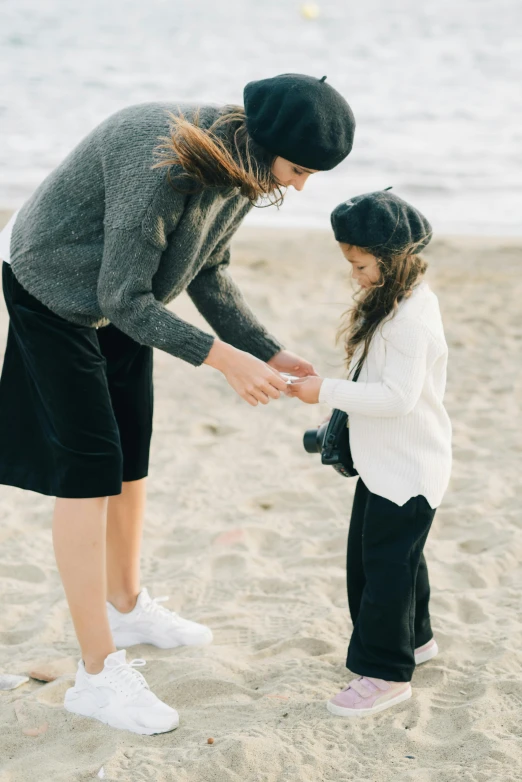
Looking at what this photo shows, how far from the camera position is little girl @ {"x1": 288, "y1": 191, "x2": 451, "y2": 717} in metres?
2.29

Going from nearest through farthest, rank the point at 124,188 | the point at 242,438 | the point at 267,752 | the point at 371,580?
the point at 124,188
the point at 267,752
the point at 371,580
the point at 242,438

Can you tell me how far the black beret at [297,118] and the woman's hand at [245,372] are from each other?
49 cm

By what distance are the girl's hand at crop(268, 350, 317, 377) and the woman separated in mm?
379

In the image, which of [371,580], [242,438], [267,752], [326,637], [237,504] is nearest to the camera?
[267,752]

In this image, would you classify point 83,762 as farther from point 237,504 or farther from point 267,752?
point 237,504

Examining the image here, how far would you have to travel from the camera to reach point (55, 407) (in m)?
2.29

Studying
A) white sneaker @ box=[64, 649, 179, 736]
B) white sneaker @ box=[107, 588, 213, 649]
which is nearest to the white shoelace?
white sneaker @ box=[64, 649, 179, 736]

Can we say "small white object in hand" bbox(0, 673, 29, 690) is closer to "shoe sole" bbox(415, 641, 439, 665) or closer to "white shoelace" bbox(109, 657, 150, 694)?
"white shoelace" bbox(109, 657, 150, 694)

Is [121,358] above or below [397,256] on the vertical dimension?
below

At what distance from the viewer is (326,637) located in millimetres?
2871

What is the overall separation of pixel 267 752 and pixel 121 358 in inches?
44.5

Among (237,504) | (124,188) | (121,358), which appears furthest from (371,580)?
(237,504)

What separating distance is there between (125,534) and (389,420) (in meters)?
0.93

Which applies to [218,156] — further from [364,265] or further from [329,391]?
[329,391]
